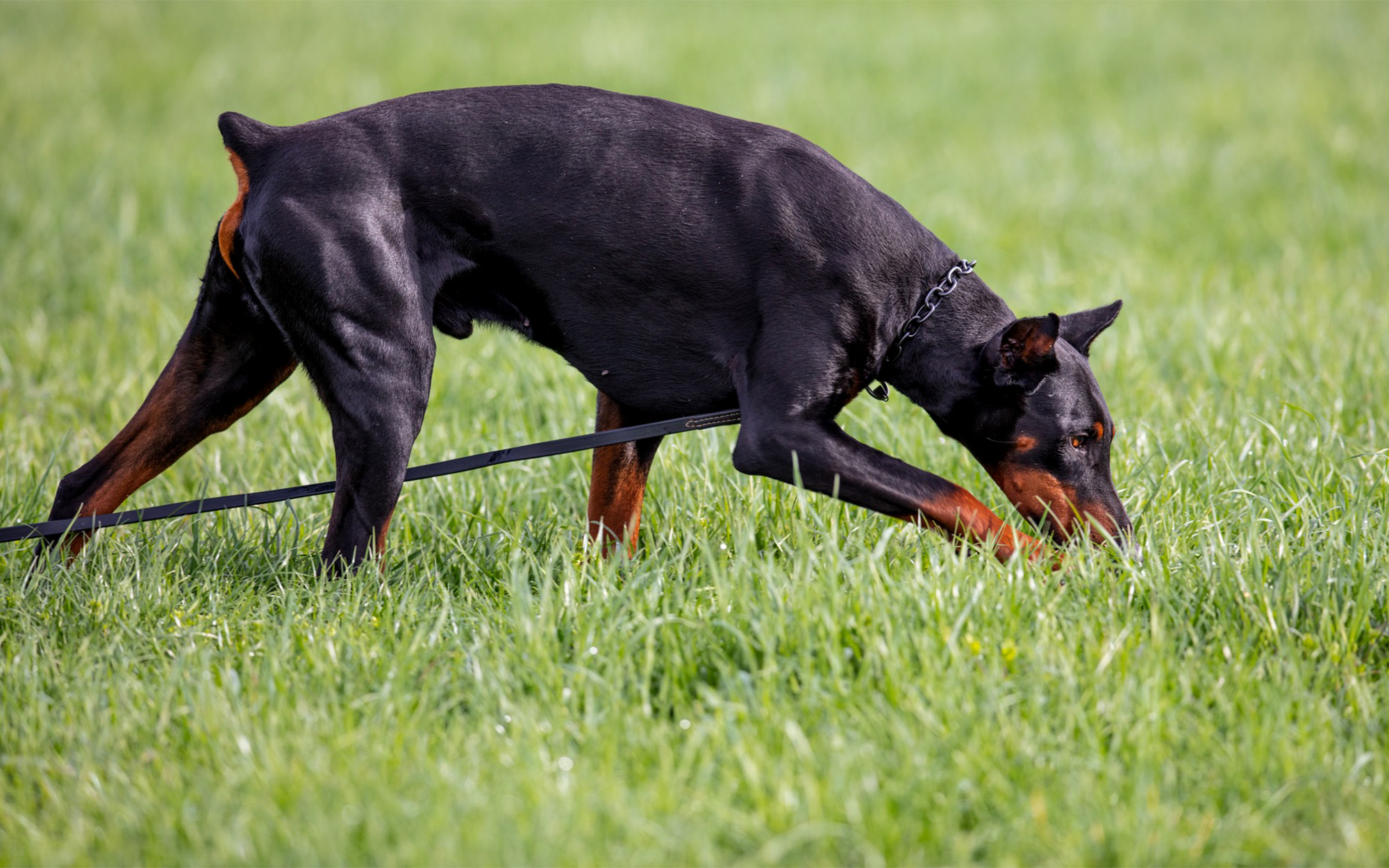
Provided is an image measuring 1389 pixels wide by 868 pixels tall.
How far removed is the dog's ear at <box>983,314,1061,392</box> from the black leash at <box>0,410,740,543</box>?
26.3 inches

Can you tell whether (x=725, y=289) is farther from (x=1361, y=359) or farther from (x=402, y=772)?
(x=1361, y=359)

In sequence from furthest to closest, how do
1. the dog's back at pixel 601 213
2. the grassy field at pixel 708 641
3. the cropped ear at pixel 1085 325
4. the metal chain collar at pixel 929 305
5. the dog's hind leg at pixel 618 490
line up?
the dog's hind leg at pixel 618 490, the cropped ear at pixel 1085 325, the metal chain collar at pixel 929 305, the dog's back at pixel 601 213, the grassy field at pixel 708 641

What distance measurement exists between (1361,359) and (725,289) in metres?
2.98

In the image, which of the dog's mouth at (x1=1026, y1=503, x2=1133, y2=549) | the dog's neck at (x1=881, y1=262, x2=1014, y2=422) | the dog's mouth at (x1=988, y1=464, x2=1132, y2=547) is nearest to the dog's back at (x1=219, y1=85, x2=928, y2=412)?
the dog's neck at (x1=881, y1=262, x2=1014, y2=422)

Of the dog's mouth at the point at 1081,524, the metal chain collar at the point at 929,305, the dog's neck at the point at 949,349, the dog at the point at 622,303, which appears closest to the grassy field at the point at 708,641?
the dog's mouth at the point at 1081,524

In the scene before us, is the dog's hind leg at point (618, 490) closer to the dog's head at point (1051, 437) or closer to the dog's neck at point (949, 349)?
the dog's neck at point (949, 349)

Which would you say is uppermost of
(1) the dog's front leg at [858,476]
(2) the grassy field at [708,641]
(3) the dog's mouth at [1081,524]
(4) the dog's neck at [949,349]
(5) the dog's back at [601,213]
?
(5) the dog's back at [601,213]

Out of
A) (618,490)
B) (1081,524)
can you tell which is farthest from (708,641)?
(1081,524)

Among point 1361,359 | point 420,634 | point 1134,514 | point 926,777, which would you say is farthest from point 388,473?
point 1361,359

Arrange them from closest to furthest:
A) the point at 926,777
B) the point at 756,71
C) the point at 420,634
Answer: the point at 926,777
the point at 420,634
the point at 756,71

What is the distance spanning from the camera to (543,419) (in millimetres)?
4516

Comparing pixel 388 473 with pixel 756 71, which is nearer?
pixel 388 473

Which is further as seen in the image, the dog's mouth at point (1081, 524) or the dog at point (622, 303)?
the dog's mouth at point (1081, 524)

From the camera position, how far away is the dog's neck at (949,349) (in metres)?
3.04
